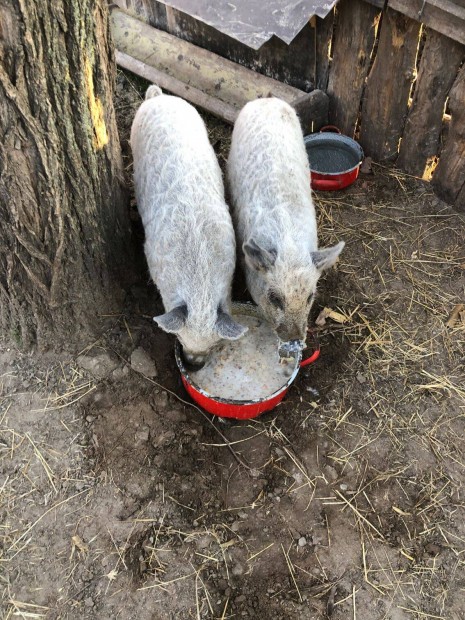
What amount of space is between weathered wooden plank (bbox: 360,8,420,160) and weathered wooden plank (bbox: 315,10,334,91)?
0.59 metres

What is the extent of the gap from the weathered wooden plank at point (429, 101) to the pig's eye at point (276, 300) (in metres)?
3.03

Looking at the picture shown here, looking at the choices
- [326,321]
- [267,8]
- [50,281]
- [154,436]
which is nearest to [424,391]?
[326,321]

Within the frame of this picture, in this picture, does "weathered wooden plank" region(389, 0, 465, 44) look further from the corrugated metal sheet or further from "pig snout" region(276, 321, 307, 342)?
"pig snout" region(276, 321, 307, 342)

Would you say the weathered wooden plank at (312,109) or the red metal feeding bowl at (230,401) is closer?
the red metal feeding bowl at (230,401)

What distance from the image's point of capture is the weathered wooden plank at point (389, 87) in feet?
18.4

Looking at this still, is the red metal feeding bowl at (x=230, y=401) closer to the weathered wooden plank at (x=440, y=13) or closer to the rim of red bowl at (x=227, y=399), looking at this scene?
the rim of red bowl at (x=227, y=399)

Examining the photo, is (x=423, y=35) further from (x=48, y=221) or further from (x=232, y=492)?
(x=232, y=492)

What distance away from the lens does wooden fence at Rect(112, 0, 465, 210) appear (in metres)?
5.44

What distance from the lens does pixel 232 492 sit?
4266mm

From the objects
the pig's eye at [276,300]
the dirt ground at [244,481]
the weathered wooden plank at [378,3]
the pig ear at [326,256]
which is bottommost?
the dirt ground at [244,481]

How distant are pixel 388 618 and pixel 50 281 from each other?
353 cm

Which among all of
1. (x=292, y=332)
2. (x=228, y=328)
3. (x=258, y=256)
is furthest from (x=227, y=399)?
(x=258, y=256)

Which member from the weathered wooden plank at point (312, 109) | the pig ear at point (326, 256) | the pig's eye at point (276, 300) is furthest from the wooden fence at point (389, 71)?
the pig's eye at point (276, 300)

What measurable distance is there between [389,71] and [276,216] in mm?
Result: 2507
